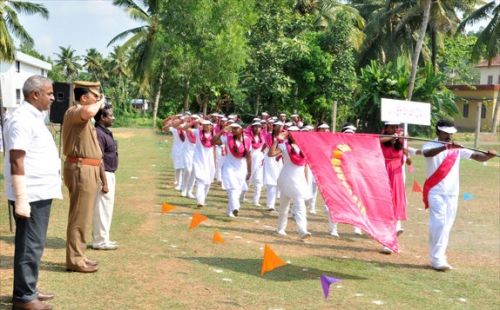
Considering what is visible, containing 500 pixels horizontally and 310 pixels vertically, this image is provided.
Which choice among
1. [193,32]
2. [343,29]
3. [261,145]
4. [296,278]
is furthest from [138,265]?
[343,29]

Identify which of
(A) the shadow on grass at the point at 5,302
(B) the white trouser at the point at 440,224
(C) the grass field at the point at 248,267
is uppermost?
(B) the white trouser at the point at 440,224

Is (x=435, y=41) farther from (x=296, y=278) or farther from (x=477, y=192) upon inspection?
(x=296, y=278)

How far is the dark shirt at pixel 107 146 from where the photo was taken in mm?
6773

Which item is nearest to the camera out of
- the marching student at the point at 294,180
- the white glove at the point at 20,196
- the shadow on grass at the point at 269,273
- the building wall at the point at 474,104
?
the white glove at the point at 20,196

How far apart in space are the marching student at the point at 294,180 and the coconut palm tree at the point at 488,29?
1215 inches

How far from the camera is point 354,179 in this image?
6461 mm

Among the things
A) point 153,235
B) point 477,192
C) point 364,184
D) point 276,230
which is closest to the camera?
point 364,184

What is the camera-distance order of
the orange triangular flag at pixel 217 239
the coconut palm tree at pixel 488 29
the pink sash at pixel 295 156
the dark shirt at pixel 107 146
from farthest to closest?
1. the coconut palm tree at pixel 488 29
2. the pink sash at pixel 295 156
3. the orange triangular flag at pixel 217 239
4. the dark shirt at pixel 107 146

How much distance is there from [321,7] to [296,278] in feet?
113

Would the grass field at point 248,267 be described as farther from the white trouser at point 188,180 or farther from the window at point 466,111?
the window at point 466,111

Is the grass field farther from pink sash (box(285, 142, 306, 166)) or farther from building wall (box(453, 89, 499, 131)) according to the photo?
building wall (box(453, 89, 499, 131))

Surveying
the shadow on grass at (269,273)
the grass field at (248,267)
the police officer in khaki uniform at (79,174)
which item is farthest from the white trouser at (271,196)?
the police officer in khaki uniform at (79,174)

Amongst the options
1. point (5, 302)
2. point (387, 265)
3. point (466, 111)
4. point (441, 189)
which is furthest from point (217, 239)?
point (466, 111)

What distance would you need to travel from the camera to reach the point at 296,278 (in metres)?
6.63
